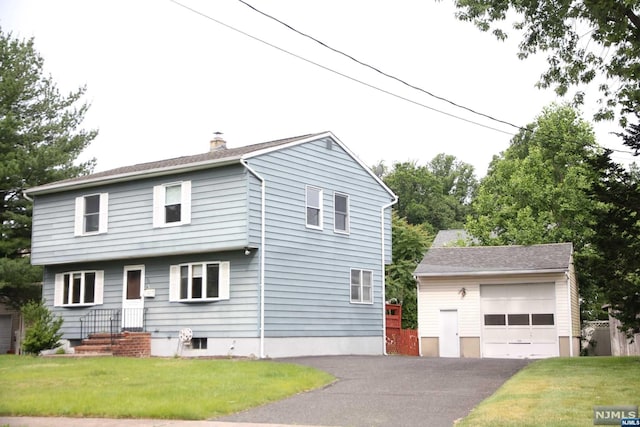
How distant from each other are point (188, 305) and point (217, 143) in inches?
303

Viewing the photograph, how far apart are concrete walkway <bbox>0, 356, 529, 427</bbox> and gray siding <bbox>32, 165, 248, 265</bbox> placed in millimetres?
5872

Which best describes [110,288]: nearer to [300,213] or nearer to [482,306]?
[300,213]

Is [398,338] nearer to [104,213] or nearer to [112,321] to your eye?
[112,321]

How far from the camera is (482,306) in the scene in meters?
29.2

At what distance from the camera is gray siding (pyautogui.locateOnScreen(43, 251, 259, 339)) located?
73.4ft

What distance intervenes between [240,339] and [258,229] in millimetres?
3244

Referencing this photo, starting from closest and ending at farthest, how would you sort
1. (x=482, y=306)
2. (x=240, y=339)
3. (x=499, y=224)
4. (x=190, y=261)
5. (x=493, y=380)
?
(x=493, y=380)
(x=240, y=339)
(x=190, y=261)
(x=482, y=306)
(x=499, y=224)

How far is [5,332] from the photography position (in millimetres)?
36312

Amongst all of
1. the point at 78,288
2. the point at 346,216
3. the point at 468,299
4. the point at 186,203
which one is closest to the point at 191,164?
the point at 186,203

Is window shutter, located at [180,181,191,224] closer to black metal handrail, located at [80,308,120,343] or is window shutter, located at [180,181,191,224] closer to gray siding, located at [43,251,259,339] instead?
gray siding, located at [43,251,259,339]

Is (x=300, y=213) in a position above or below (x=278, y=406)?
above

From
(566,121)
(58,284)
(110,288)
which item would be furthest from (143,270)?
(566,121)

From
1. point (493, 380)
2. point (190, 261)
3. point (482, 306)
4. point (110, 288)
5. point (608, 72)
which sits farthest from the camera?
point (482, 306)

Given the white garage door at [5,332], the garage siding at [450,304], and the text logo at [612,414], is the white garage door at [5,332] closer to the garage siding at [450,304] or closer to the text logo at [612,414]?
the garage siding at [450,304]
